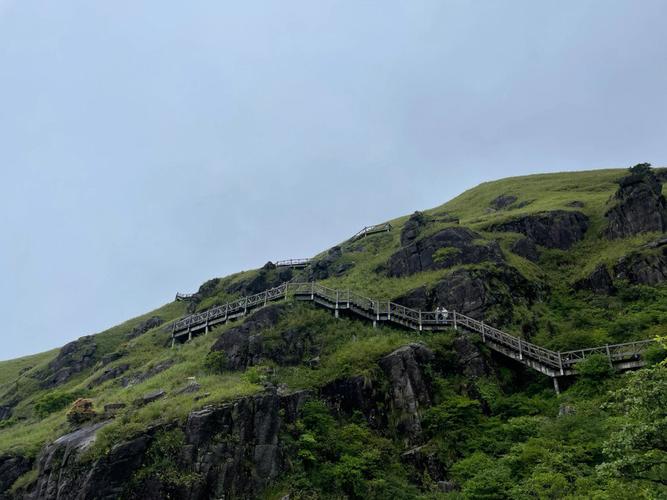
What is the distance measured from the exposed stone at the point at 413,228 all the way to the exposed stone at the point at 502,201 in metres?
19.6

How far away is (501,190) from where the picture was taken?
265ft

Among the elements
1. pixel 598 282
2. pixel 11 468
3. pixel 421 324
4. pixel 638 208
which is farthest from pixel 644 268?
pixel 11 468

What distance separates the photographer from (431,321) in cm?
3697

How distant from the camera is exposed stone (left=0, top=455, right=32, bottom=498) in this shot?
2725 centimetres

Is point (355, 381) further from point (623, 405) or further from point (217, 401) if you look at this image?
point (623, 405)

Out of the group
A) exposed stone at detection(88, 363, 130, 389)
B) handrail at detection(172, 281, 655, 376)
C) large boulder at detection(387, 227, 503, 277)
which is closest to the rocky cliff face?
handrail at detection(172, 281, 655, 376)

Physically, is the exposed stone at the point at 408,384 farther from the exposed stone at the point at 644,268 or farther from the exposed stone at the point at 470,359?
the exposed stone at the point at 644,268

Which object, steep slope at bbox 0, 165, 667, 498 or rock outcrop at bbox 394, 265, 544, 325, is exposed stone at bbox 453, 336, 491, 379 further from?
rock outcrop at bbox 394, 265, 544, 325

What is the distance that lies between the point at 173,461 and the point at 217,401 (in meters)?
3.50

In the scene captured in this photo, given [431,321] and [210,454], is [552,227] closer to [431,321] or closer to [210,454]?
[431,321]

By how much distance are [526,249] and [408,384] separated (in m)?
26.6

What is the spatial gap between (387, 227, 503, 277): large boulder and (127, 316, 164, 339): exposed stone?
98.8 feet

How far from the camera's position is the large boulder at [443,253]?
44588mm

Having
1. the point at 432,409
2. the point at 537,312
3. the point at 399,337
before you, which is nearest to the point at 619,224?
the point at 537,312
